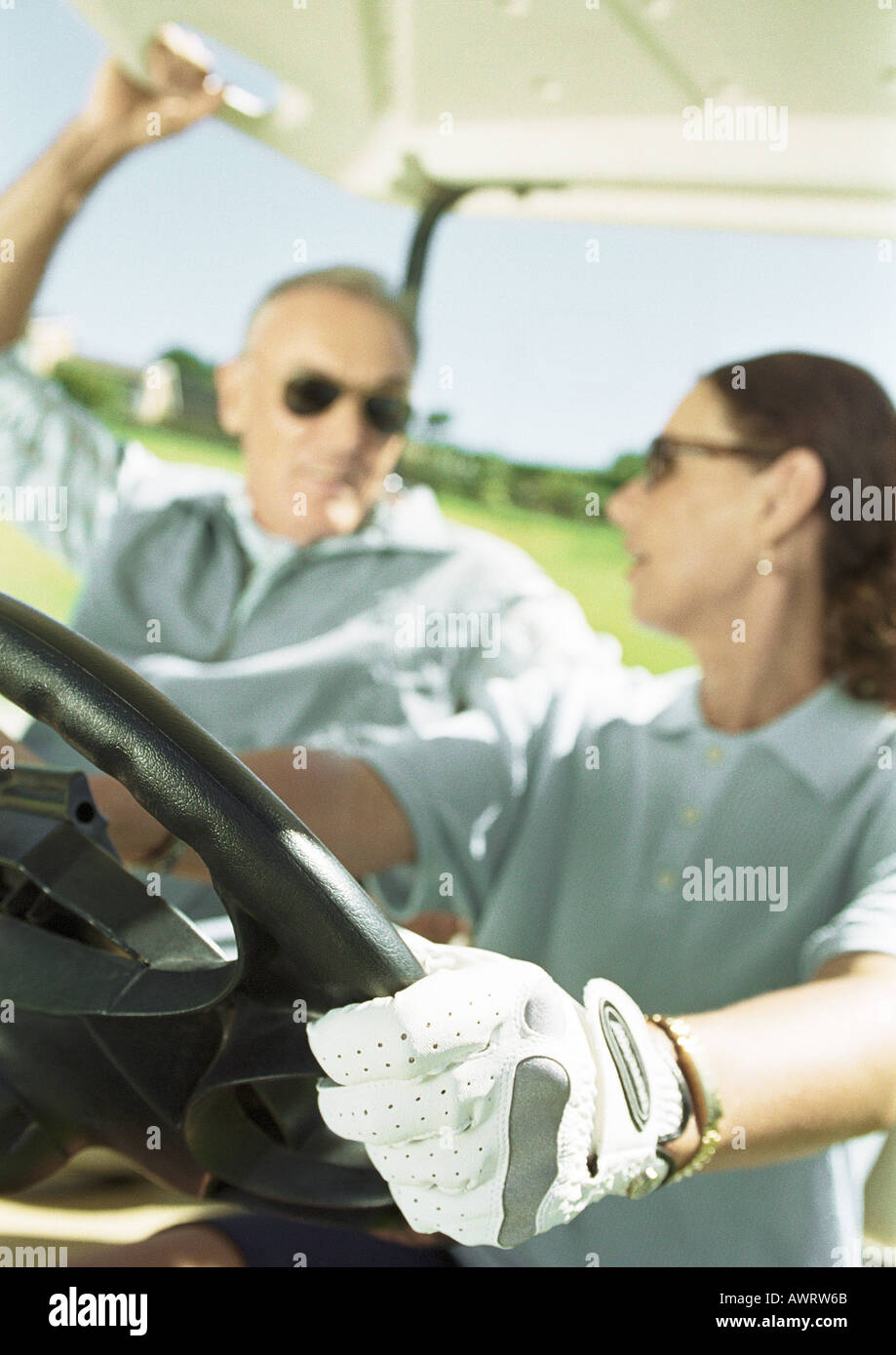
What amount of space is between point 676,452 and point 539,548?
52.5 inches

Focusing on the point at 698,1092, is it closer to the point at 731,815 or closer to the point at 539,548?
the point at 731,815

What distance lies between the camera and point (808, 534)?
1.35 m

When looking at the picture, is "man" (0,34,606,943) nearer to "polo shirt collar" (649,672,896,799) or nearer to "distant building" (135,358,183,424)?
"polo shirt collar" (649,672,896,799)

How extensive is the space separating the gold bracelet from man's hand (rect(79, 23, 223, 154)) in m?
1.53

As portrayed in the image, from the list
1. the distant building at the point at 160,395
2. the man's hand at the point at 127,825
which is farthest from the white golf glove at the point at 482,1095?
the distant building at the point at 160,395

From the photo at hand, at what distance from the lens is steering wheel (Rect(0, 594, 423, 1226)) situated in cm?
54

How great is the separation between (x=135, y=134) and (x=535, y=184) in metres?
0.62

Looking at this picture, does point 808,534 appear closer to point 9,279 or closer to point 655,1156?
point 655,1156

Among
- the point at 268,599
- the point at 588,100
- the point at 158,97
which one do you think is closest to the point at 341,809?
the point at 268,599

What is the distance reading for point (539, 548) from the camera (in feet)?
8.98

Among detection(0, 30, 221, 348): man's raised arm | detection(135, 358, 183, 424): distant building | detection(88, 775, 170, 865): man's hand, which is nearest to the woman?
detection(88, 775, 170, 865): man's hand

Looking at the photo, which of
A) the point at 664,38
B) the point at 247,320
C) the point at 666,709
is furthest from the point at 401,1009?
the point at 247,320
